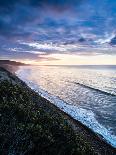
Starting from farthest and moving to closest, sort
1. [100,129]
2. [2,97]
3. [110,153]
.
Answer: [100,129] < [2,97] < [110,153]

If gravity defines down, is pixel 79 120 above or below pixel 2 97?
below

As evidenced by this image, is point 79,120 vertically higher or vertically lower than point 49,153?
lower

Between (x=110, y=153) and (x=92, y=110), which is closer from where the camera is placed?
(x=110, y=153)

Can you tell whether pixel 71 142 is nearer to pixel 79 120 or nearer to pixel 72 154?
pixel 72 154

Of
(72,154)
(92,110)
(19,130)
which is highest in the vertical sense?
(19,130)

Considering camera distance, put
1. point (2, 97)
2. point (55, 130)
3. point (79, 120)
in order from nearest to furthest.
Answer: point (55, 130) < point (2, 97) < point (79, 120)

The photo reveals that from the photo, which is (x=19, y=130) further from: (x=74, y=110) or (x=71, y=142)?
(x=74, y=110)

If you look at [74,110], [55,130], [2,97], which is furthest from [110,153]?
[74,110]

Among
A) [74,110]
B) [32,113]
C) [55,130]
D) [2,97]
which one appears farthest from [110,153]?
[74,110]

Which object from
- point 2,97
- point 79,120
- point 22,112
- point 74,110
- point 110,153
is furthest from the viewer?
point 74,110

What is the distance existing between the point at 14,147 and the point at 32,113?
3.53 metres

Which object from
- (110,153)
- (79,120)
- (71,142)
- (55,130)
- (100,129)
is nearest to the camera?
(71,142)

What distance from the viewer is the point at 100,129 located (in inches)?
770

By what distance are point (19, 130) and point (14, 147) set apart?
1106 millimetres
